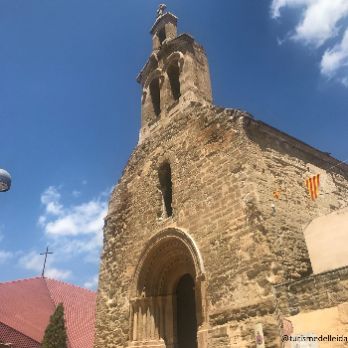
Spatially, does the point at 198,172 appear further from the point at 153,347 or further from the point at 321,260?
the point at 153,347

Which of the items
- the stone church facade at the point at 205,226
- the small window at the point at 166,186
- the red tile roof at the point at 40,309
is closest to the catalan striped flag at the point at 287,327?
→ the stone church facade at the point at 205,226

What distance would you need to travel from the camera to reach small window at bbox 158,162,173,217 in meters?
9.27

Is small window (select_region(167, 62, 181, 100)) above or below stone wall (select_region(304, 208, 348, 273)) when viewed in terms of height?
above

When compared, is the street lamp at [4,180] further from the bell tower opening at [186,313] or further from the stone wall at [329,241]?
the bell tower opening at [186,313]

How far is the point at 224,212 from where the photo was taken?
7.27 metres

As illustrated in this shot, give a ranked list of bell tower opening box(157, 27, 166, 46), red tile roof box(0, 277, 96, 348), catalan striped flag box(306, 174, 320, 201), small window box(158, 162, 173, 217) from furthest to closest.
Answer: red tile roof box(0, 277, 96, 348)
bell tower opening box(157, 27, 166, 46)
small window box(158, 162, 173, 217)
catalan striped flag box(306, 174, 320, 201)

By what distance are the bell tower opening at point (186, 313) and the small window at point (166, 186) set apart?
5.40 ft

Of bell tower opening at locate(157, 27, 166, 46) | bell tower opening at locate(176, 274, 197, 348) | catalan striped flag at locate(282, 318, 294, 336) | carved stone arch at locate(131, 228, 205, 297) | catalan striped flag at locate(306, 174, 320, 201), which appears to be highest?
bell tower opening at locate(157, 27, 166, 46)

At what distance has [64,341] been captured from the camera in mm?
13781

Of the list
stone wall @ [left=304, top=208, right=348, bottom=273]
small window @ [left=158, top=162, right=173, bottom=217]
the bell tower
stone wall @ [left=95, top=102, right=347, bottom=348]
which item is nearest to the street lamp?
stone wall @ [left=95, top=102, right=347, bottom=348]

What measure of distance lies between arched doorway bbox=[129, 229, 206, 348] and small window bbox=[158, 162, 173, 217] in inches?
32.7

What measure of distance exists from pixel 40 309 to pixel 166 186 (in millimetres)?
10674

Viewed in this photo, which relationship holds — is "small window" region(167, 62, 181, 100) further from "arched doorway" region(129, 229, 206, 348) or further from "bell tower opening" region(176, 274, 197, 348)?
"bell tower opening" region(176, 274, 197, 348)

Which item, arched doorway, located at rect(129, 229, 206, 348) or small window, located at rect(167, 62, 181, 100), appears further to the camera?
small window, located at rect(167, 62, 181, 100)
